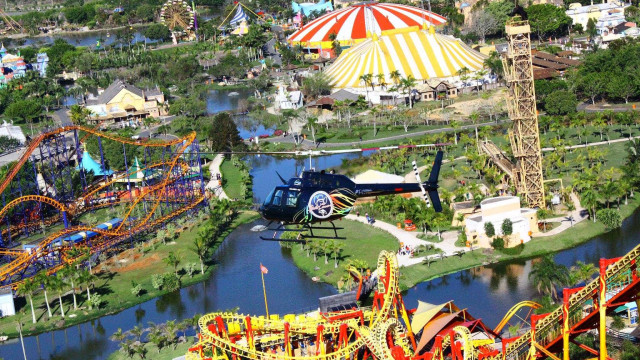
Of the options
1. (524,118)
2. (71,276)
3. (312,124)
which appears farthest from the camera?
(312,124)

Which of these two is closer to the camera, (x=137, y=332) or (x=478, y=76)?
(x=137, y=332)

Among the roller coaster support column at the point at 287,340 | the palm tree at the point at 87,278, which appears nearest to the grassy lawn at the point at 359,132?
the palm tree at the point at 87,278

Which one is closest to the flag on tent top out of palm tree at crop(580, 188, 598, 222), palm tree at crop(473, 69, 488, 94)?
palm tree at crop(473, 69, 488, 94)

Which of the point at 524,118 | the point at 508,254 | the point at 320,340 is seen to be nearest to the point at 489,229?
the point at 508,254

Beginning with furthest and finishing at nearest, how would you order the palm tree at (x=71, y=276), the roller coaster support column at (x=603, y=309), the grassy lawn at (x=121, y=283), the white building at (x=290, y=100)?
the white building at (x=290, y=100) → the palm tree at (x=71, y=276) → the grassy lawn at (x=121, y=283) → the roller coaster support column at (x=603, y=309)

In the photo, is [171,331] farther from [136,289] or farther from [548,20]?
[548,20]

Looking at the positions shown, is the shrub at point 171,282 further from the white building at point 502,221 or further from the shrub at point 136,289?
the white building at point 502,221

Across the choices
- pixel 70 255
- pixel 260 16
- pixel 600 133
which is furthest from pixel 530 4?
pixel 70 255
